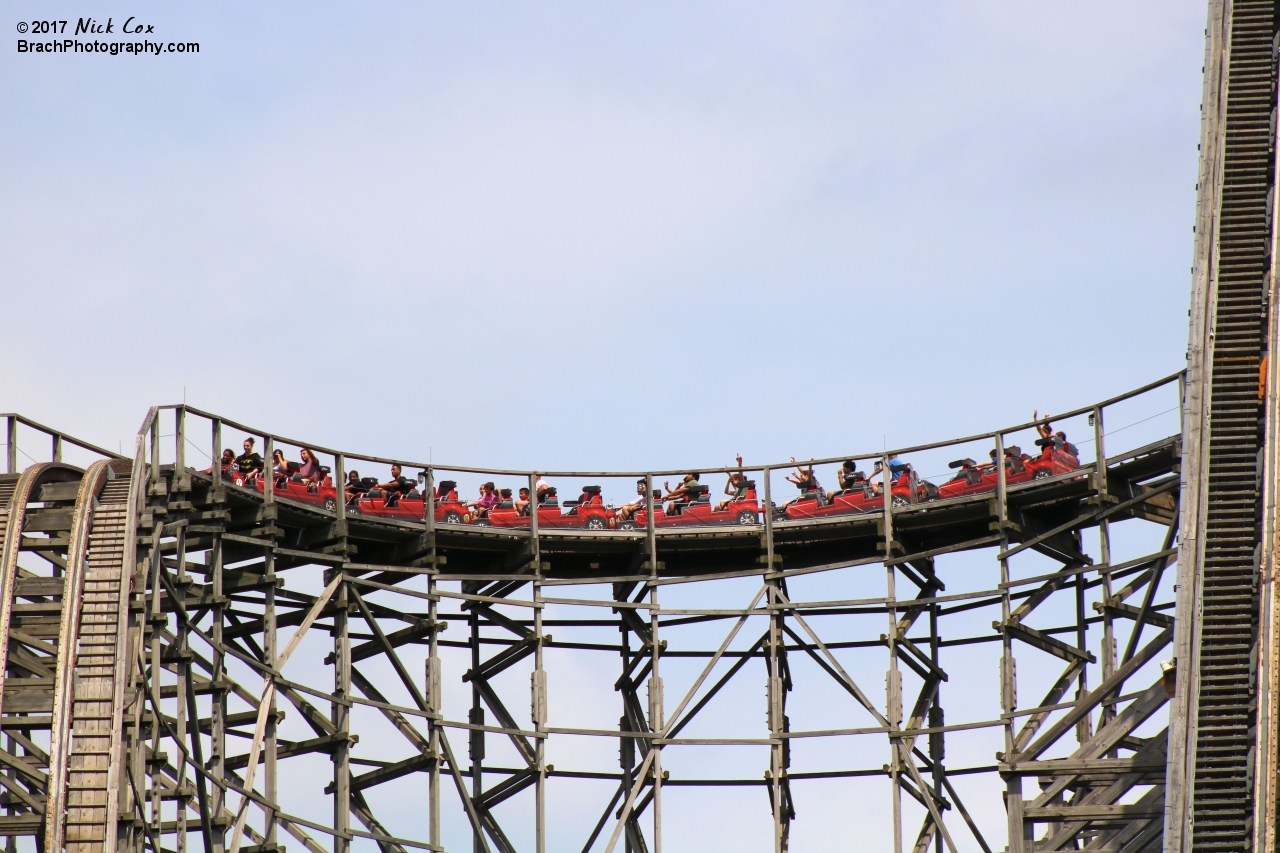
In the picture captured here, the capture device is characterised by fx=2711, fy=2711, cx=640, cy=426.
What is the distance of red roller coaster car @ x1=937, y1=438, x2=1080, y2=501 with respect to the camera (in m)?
48.1

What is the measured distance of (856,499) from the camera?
49719mm

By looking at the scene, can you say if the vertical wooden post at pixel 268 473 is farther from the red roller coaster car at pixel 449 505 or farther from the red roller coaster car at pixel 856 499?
the red roller coaster car at pixel 856 499

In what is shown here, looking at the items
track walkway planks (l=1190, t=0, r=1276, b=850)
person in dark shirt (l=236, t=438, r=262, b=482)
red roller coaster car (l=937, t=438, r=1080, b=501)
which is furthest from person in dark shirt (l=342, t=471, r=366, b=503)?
track walkway planks (l=1190, t=0, r=1276, b=850)

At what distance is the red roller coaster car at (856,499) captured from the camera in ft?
162

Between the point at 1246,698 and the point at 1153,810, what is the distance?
4901 millimetres

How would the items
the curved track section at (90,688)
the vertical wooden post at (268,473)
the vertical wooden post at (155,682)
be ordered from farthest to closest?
the vertical wooden post at (268,473)
the vertical wooden post at (155,682)
the curved track section at (90,688)

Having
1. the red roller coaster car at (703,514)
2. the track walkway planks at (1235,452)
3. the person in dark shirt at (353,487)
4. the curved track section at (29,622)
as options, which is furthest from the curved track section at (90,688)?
the track walkway planks at (1235,452)

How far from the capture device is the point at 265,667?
4700cm

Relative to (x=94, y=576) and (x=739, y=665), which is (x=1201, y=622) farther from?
(x=94, y=576)

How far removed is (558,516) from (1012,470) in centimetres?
856

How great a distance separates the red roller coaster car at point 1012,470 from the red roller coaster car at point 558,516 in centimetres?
642

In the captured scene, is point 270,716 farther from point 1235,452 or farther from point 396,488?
point 1235,452

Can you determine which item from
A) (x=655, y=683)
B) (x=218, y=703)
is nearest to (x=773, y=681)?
(x=655, y=683)

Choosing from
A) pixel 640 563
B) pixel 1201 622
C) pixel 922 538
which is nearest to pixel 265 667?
pixel 640 563
